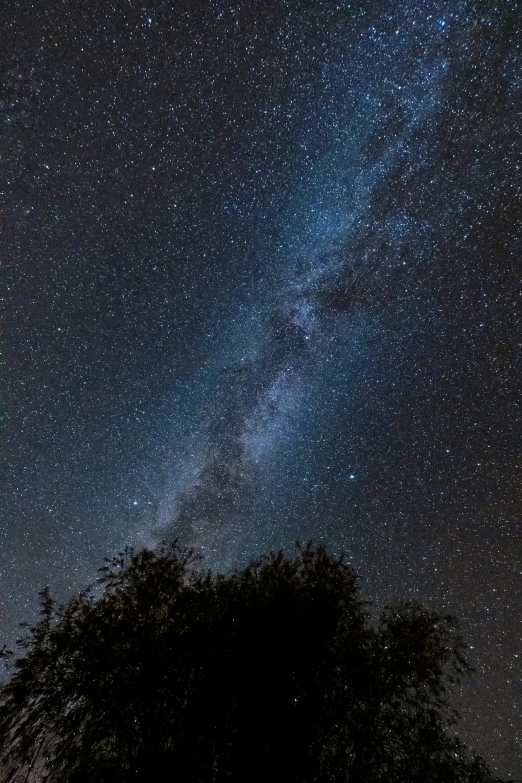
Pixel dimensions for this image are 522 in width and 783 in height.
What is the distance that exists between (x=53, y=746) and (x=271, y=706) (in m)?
4.72

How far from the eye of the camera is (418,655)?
12359mm

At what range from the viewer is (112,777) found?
34.0 feet

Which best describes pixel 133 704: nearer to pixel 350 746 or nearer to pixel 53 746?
pixel 53 746

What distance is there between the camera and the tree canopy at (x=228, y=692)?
10.4 meters

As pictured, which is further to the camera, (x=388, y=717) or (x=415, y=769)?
(x=388, y=717)

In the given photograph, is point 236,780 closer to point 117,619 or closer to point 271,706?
point 271,706

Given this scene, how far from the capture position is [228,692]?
436 inches

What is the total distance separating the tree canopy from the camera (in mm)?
10406

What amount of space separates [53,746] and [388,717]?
7587mm

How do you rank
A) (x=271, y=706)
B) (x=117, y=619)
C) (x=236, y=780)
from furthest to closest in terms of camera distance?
(x=117, y=619) < (x=271, y=706) < (x=236, y=780)

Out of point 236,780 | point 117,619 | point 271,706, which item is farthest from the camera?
point 117,619

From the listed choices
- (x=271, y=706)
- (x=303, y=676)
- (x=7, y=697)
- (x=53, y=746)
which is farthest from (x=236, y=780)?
(x=7, y=697)

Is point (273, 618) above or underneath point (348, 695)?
above

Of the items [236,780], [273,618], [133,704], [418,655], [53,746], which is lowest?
[236,780]
